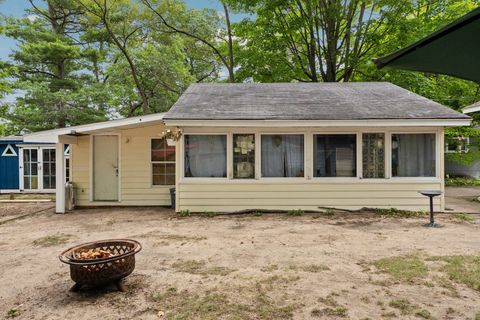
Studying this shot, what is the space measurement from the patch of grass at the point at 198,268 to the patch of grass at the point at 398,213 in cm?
517

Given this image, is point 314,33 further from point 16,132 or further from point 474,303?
point 16,132

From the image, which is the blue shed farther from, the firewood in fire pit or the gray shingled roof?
the firewood in fire pit

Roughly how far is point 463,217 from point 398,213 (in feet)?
4.65

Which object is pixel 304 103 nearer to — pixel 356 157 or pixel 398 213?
pixel 356 157

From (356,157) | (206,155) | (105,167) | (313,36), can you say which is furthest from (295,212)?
(313,36)

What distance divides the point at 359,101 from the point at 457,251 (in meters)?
5.00

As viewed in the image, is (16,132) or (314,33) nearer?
(314,33)

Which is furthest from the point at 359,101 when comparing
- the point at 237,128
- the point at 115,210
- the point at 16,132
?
the point at 16,132

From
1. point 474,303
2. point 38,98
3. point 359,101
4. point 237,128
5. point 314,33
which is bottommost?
point 474,303

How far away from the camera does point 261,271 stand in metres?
4.21

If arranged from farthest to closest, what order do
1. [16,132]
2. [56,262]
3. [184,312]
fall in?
[16,132] → [56,262] → [184,312]

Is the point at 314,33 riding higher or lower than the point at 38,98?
higher

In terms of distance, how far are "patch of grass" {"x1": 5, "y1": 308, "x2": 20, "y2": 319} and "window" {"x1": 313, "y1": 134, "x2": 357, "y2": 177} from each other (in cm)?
664

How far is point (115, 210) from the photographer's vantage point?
29.1 feet
